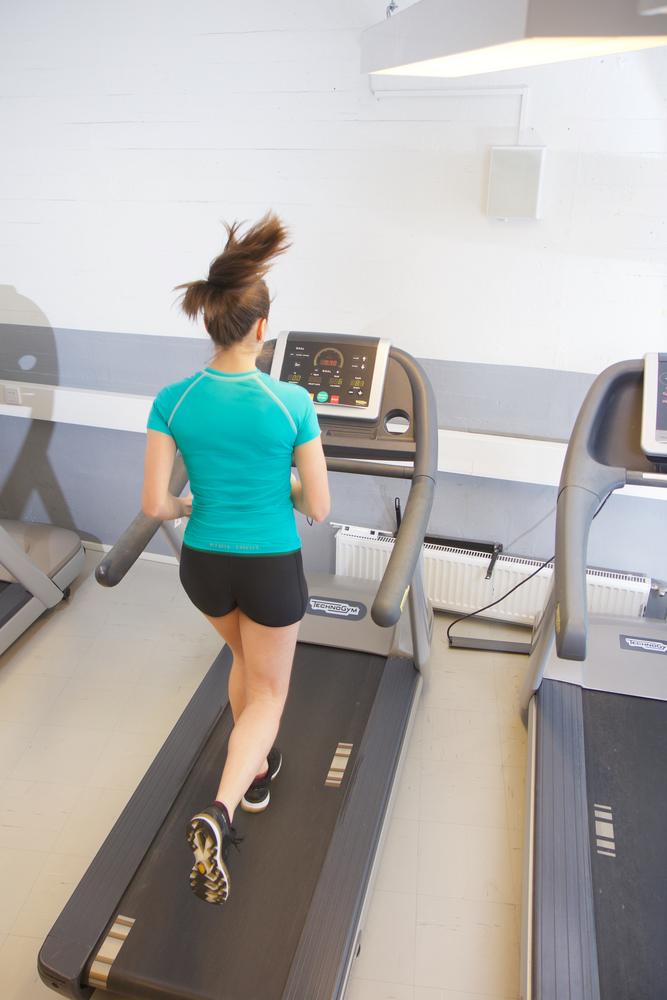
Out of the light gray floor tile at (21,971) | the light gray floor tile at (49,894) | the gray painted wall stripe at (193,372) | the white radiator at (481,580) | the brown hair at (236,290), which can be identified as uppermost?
the gray painted wall stripe at (193,372)

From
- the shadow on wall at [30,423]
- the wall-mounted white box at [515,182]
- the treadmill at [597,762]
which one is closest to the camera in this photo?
the treadmill at [597,762]

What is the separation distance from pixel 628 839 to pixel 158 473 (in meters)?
1.63

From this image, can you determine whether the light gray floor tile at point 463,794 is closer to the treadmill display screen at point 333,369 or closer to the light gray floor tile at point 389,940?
the light gray floor tile at point 389,940

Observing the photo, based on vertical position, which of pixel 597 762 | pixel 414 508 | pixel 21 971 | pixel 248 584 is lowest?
pixel 21 971

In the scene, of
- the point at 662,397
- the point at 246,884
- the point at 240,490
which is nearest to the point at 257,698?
the point at 246,884

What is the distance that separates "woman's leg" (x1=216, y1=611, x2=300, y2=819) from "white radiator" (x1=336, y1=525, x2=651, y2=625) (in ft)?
4.09

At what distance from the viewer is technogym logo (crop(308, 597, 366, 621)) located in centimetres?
298

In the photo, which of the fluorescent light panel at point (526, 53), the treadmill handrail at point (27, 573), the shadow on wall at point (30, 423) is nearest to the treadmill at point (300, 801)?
the treadmill handrail at point (27, 573)

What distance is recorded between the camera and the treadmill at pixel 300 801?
5.98 ft

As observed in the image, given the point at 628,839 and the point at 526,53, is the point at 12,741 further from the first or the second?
the point at 526,53

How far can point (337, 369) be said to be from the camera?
2.41m

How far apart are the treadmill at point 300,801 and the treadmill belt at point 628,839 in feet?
1.98

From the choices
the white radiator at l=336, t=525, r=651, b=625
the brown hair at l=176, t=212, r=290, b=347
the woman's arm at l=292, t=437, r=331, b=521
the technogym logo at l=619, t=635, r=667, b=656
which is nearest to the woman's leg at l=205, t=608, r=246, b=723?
the woman's arm at l=292, t=437, r=331, b=521

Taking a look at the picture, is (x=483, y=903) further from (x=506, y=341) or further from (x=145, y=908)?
(x=506, y=341)
